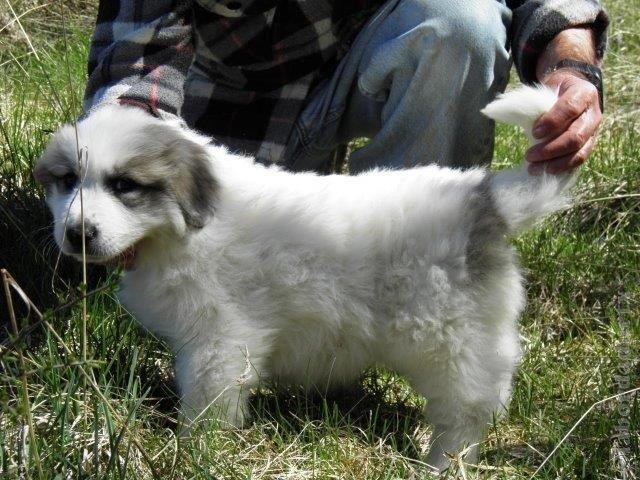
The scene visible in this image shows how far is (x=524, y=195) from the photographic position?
245cm

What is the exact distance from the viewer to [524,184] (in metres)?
2.47

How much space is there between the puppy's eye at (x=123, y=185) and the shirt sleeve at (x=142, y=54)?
455mm

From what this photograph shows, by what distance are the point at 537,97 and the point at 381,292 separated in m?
0.66

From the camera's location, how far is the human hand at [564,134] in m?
2.51

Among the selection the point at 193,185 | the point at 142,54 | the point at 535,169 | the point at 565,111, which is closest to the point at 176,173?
the point at 193,185

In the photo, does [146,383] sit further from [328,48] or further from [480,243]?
[328,48]

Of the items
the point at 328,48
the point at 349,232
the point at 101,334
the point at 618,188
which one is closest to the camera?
the point at 349,232

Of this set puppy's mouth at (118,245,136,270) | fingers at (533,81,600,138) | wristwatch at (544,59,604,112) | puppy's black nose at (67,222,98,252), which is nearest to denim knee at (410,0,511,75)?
wristwatch at (544,59,604,112)

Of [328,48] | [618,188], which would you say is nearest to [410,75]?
[328,48]

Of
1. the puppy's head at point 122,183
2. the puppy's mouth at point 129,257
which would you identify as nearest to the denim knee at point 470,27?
the puppy's head at point 122,183

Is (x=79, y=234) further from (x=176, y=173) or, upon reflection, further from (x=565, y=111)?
(x=565, y=111)

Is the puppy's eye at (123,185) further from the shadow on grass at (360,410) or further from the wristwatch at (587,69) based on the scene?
the wristwatch at (587,69)

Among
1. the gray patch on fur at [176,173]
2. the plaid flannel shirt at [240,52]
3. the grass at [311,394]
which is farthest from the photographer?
the plaid flannel shirt at [240,52]

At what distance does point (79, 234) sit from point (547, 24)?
1.69 meters
